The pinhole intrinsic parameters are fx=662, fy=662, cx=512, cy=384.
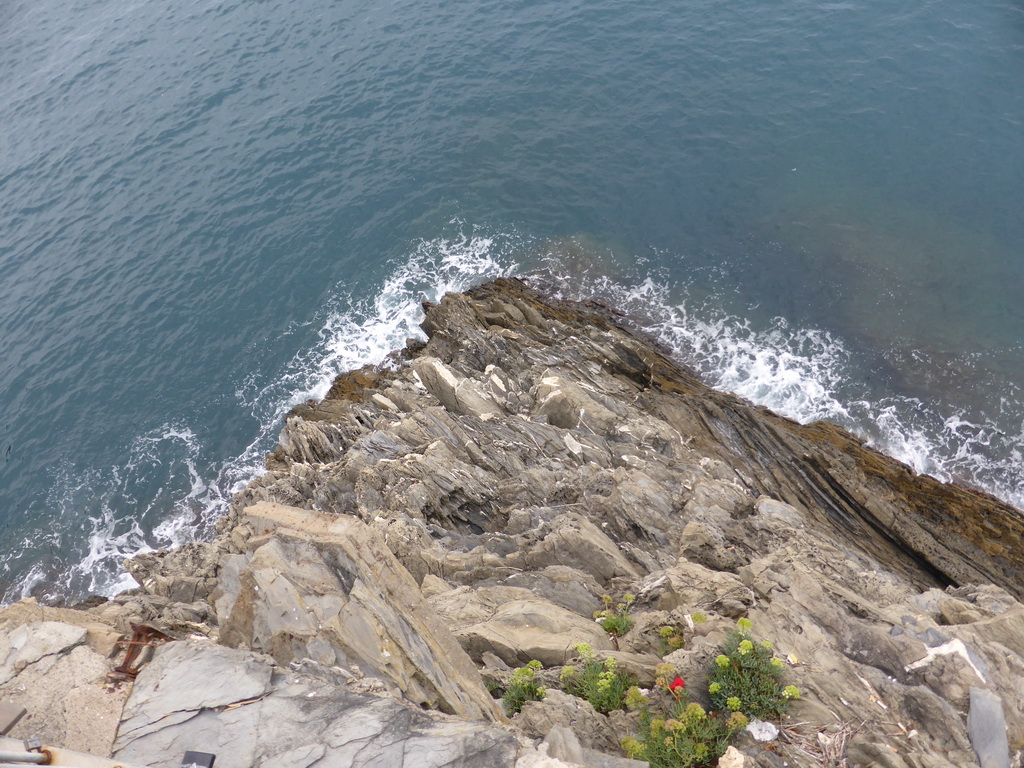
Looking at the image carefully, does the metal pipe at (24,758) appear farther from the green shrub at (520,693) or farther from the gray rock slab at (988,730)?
the gray rock slab at (988,730)

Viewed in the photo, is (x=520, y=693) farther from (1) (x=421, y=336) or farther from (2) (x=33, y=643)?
(1) (x=421, y=336)

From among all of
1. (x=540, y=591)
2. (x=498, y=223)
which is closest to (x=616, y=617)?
(x=540, y=591)

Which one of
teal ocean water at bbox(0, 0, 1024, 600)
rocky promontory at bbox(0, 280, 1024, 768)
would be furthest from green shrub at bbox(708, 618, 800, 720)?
teal ocean water at bbox(0, 0, 1024, 600)

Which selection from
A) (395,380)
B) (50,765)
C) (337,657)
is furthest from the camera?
(395,380)

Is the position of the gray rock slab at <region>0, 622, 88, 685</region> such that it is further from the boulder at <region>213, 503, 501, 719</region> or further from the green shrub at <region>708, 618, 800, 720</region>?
the green shrub at <region>708, 618, 800, 720</region>

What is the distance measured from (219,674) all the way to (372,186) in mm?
48459

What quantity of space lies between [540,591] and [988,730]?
12195 mm

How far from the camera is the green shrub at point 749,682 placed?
48.3 feet

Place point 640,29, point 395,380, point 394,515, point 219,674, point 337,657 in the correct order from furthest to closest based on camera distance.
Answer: point 640,29, point 395,380, point 394,515, point 337,657, point 219,674

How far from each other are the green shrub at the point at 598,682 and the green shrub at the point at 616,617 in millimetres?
2351

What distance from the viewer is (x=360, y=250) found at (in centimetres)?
5216

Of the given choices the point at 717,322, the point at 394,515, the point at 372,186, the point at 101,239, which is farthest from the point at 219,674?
the point at 101,239

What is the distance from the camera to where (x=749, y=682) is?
49.3 ft

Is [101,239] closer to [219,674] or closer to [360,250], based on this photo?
[360,250]
